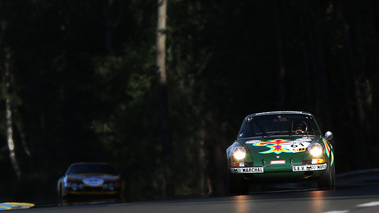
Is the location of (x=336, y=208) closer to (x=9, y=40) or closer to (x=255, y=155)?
(x=255, y=155)

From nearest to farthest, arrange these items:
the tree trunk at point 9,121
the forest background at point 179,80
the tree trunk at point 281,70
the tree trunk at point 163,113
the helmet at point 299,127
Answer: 1. the helmet at point 299,127
2. the tree trunk at point 163,113
3. the tree trunk at point 281,70
4. the forest background at point 179,80
5. the tree trunk at point 9,121

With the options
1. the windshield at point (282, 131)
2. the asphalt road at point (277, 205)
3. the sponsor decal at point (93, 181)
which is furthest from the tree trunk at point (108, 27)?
the asphalt road at point (277, 205)

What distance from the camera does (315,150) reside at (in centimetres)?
1619

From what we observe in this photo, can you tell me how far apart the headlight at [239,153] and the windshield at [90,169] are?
38.4 ft

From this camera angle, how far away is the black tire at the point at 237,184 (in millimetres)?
16484

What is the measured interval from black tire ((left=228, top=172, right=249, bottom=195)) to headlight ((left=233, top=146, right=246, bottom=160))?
35 cm

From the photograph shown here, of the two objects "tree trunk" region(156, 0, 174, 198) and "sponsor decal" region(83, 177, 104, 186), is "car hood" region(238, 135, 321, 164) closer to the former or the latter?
"sponsor decal" region(83, 177, 104, 186)

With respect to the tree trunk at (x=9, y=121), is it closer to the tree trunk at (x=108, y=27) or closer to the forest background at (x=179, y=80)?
the forest background at (x=179, y=80)

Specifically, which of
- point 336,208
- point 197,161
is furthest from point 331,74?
point 336,208

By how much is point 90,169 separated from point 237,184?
12352 millimetres

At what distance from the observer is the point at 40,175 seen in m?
65.6

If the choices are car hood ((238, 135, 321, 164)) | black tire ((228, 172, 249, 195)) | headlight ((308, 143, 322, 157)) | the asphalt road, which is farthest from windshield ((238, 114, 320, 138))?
the asphalt road

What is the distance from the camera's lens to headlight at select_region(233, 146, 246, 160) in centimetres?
1627

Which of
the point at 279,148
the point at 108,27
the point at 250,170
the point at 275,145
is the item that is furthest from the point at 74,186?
the point at 108,27
